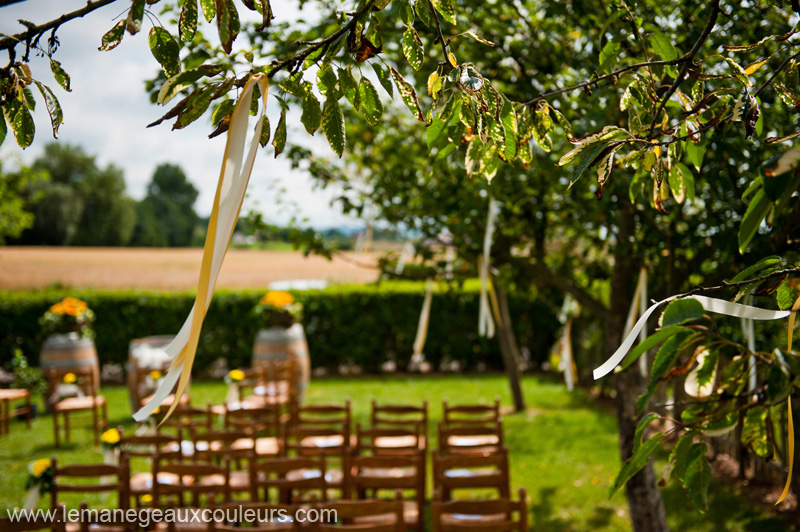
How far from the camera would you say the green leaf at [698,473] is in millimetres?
972

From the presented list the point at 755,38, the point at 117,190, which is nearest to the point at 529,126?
the point at 755,38

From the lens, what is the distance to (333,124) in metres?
1.16

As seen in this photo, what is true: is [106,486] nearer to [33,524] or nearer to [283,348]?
[33,524]

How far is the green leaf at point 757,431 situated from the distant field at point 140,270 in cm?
895

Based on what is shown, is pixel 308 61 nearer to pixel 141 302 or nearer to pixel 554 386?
pixel 554 386

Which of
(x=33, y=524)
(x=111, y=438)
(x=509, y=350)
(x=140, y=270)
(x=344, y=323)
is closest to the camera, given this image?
(x=33, y=524)

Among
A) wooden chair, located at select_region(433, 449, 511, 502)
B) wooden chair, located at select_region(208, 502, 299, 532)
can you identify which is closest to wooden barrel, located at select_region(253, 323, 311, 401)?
wooden chair, located at select_region(433, 449, 511, 502)

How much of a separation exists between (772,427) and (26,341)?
12.2 m

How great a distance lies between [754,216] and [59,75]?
4.24ft

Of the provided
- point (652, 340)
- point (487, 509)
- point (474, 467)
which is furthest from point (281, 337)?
point (652, 340)

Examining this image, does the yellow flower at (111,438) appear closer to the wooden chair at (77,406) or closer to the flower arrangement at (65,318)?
the wooden chair at (77,406)

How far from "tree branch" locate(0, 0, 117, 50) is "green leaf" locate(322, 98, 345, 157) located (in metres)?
0.41

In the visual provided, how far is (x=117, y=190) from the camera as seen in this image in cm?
2406

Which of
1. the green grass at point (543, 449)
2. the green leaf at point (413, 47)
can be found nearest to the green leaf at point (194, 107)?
the green leaf at point (413, 47)
